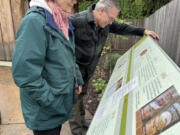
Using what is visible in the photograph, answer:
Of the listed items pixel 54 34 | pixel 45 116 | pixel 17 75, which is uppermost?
pixel 54 34

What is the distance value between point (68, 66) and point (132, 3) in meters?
10.0

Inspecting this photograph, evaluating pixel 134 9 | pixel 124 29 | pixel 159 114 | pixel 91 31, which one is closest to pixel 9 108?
pixel 91 31

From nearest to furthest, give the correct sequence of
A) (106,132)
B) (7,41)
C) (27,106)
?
(106,132) → (27,106) → (7,41)

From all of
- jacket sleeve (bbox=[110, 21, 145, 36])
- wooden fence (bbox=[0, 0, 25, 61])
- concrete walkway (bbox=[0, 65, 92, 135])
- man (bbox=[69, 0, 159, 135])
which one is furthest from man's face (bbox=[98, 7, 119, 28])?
concrete walkway (bbox=[0, 65, 92, 135])

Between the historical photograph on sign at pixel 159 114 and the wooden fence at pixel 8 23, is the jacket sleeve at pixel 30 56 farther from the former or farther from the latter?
the wooden fence at pixel 8 23

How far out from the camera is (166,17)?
2.34 meters

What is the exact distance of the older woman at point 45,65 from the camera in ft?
3.75

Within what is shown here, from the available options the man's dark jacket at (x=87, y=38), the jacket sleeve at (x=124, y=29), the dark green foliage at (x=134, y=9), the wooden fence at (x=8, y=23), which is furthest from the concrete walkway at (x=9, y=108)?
the dark green foliage at (x=134, y=9)

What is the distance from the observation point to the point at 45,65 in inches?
52.0

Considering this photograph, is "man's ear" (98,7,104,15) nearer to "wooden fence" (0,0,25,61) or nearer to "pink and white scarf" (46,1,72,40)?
"pink and white scarf" (46,1,72,40)

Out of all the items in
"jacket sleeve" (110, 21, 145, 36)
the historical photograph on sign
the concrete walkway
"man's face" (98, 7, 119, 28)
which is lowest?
the concrete walkway

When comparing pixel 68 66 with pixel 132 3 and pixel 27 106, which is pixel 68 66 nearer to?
pixel 27 106

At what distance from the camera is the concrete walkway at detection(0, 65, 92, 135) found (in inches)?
111

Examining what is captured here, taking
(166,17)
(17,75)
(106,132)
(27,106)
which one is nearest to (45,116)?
(27,106)
